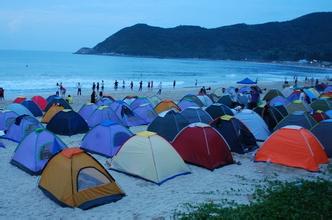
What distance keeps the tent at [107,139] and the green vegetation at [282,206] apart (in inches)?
184

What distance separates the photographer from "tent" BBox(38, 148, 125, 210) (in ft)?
28.0

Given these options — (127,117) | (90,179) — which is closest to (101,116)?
(127,117)

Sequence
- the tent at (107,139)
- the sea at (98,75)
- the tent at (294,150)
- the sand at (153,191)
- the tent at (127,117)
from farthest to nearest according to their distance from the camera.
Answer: the sea at (98,75), the tent at (127,117), the tent at (107,139), the tent at (294,150), the sand at (153,191)

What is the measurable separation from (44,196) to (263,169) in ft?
20.9

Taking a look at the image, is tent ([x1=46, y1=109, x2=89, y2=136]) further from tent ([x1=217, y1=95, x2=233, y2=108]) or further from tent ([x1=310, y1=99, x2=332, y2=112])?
tent ([x1=310, y1=99, x2=332, y2=112])

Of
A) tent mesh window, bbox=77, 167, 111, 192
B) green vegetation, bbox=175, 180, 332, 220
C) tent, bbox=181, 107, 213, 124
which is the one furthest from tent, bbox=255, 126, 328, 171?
tent mesh window, bbox=77, 167, 111, 192

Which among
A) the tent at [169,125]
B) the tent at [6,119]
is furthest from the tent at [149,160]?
the tent at [6,119]

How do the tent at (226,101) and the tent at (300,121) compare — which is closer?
the tent at (300,121)

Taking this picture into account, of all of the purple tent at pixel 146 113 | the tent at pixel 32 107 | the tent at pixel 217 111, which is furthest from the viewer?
the tent at pixel 32 107

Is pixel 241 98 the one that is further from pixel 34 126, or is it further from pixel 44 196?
pixel 44 196

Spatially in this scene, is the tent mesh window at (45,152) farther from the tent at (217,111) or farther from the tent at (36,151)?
the tent at (217,111)

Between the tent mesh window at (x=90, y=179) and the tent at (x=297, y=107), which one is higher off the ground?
the tent at (x=297, y=107)

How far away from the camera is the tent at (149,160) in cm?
1015

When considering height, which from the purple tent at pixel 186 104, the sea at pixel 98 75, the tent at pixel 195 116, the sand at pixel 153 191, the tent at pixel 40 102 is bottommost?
the sea at pixel 98 75
